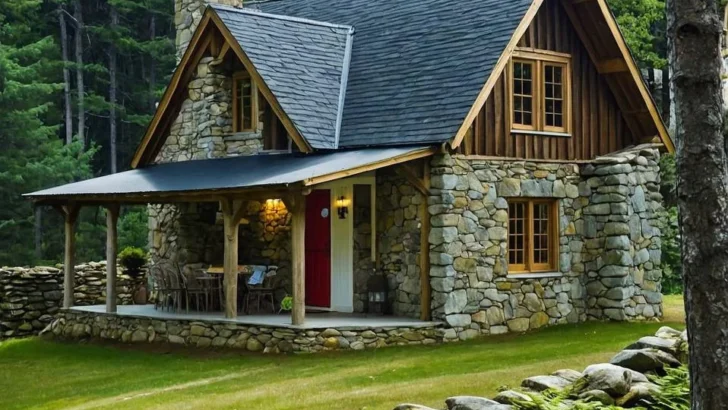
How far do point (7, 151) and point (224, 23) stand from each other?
13.2 metres

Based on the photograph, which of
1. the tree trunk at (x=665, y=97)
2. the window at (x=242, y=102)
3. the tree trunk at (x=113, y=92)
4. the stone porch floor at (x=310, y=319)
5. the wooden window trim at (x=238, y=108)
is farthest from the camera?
the tree trunk at (x=113, y=92)

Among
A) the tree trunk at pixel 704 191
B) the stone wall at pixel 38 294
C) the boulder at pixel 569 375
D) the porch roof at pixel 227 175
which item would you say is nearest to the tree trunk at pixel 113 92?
the stone wall at pixel 38 294

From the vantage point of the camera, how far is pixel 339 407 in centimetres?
1002

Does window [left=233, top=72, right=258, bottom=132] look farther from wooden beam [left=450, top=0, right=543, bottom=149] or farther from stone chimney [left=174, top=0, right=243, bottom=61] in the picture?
wooden beam [left=450, top=0, right=543, bottom=149]

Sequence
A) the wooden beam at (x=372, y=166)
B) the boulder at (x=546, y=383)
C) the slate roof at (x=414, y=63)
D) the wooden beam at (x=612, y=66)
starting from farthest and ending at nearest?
the wooden beam at (x=612, y=66), the slate roof at (x=414, y=63), the wooden beam at (x=372, y=166), the boulder at (x=546, y=383)

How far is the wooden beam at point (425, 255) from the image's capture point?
15.7m

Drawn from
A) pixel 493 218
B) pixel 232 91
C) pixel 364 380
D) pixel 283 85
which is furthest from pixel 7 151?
pixel 364 380

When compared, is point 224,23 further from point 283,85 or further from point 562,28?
point 562,28

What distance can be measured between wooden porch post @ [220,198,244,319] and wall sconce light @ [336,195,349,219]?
2.20m

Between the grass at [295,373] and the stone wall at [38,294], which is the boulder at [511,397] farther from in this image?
the stone wall at [38,294]

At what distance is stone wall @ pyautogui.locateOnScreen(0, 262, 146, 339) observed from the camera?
20.6m

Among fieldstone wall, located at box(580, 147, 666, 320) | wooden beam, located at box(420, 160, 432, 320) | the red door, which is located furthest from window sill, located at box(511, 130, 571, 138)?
the red door

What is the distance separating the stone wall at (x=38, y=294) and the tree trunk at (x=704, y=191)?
53.4 ft

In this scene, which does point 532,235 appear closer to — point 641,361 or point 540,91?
point 540,91
